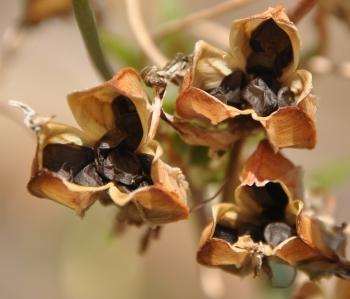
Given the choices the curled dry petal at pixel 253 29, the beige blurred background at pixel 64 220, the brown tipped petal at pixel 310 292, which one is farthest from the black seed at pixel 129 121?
the beige blurred background at pixel 64 220

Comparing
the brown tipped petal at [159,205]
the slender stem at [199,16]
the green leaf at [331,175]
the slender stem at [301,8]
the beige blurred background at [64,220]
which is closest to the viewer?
the brown tipped petal at [159,205]

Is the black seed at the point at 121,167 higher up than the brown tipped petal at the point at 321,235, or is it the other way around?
the black seed at the point at 121,167

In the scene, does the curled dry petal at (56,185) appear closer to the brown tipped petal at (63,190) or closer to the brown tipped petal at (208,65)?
the brown tipped petal at (63,190)

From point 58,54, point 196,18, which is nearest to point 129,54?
point 196,18

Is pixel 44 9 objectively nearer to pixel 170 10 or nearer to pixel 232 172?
pixel 170 10

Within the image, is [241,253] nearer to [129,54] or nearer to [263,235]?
[263,235]

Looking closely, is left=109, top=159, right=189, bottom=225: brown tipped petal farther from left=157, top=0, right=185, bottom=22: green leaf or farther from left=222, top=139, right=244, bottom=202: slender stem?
left=157, top=0, right=185, bottom=22: green leaf

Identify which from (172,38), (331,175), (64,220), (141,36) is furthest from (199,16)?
(64,220)
